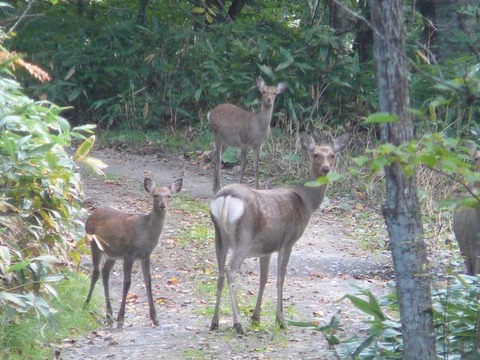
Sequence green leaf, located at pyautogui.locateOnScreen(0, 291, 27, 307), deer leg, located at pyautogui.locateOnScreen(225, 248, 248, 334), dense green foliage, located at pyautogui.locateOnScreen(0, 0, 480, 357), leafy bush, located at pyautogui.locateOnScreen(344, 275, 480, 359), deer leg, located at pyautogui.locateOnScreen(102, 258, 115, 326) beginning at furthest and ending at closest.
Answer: dense green foliage, located at pyautogui.locateOnScreen(0, 0, 480, 357)
deer leg, located at pyautogui.locateOnScreen(102, 258, 115, 326)
deer leg, located at pyautogui.locateOnScreen(225, 248, 248, 334)
green leaf, located at pyautogui.locateOnScreen(0, 291, 27, 307)
leafy bush, located at pyautogui.locateOnScreen(344, 275, 480, 359)

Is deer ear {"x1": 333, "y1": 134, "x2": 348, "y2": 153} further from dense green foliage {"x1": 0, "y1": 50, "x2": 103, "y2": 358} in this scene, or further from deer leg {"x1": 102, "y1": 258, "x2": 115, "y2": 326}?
dense green foliage {"x1": 0, "y1": 50, "x2": 103, "y2": 358}

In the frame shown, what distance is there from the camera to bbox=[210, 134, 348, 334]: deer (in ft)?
25.4

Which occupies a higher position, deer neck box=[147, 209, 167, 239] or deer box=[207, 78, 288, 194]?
deer box=[207, 78, 288, 194]

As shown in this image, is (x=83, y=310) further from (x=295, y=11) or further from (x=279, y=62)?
(x=295, y=11)

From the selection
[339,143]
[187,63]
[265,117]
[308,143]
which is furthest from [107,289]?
[187,63]

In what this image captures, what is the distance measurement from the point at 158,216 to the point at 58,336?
1626 mm

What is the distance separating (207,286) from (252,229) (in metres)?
1.88

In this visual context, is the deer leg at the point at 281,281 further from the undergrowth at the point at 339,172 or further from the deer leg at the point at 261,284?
the undergrowth at the point at 339,172

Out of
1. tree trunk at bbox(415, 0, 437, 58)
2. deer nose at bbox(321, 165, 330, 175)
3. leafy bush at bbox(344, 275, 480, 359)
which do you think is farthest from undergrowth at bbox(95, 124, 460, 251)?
leafy bush at bbox(344, 275, 480, 359)

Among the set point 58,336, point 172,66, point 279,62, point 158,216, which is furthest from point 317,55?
point 58,336

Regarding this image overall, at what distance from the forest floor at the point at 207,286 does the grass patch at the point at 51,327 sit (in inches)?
5.3

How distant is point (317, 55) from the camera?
53.7 ft

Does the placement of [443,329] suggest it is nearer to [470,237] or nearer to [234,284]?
[234,284]

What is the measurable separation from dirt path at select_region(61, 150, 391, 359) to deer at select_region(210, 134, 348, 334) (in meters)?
0.33
